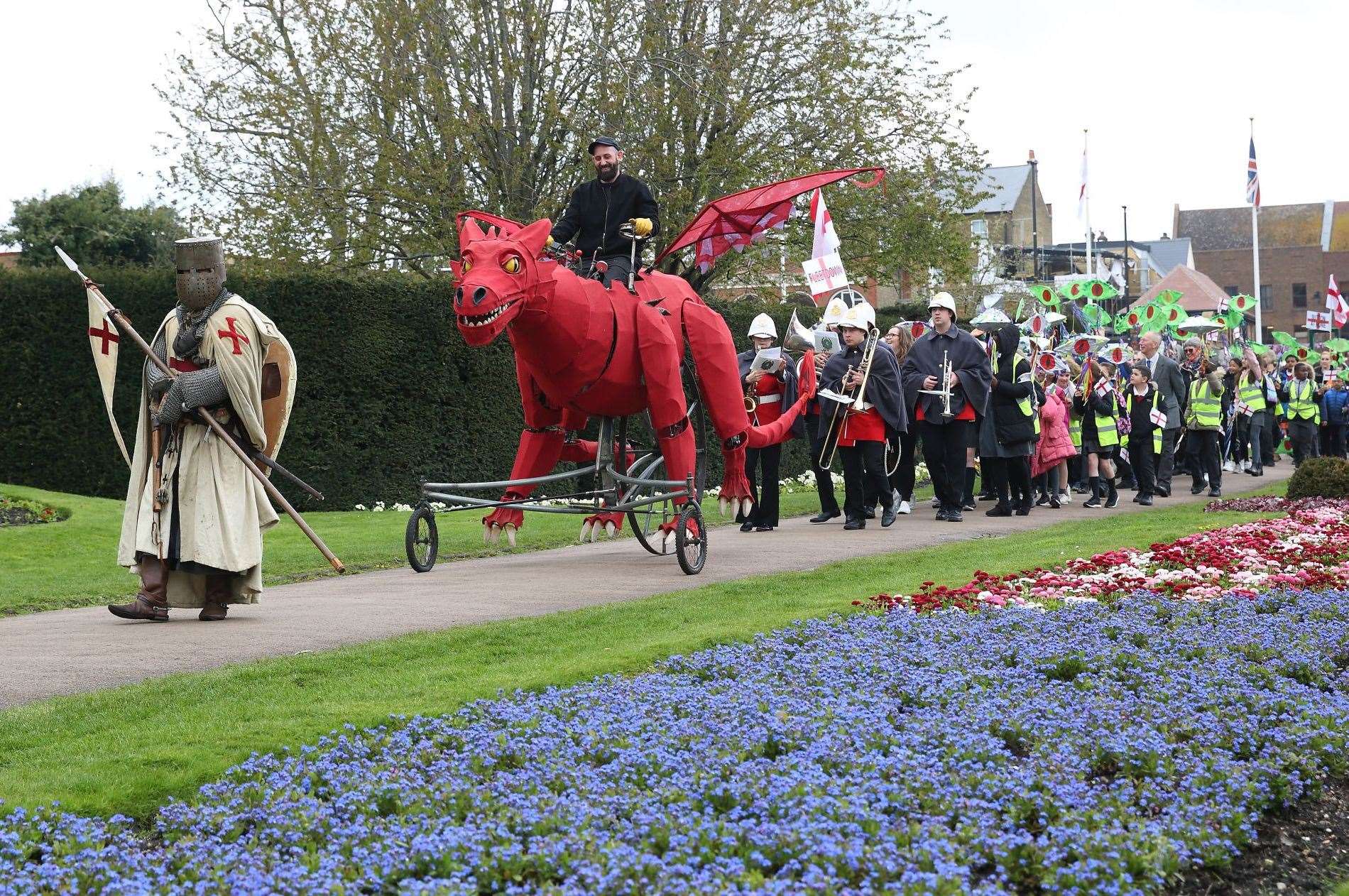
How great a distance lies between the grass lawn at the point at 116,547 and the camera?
1134 cm

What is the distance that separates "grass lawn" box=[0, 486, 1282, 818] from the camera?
5535mm

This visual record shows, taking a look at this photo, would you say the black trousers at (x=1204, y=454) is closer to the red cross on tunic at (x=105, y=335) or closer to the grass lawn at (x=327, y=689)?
the grass lawn at (x=327, y=689)

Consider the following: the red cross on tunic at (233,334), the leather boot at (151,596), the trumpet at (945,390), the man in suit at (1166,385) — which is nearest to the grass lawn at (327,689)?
the leather boot at (151,596)

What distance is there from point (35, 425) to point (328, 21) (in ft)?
30.2

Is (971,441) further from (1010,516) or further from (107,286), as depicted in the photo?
(107,286)

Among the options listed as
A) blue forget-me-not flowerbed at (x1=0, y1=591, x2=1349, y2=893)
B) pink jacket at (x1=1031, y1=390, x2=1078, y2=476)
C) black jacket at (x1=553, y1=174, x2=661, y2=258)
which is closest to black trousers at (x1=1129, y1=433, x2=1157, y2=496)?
pink jacket at (x1=1031, y1=390, x2=1078, y2=476)

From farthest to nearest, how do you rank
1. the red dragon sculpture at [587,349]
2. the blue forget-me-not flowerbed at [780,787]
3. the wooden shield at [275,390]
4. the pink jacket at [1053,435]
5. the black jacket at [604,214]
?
the pink jacket at [1053,435] → the black jacket at [604,214] → the red dragon sculpture at [587,349] → the wooden shield at [275,390] → the blue forget-me-not flowerbed at [780,787]

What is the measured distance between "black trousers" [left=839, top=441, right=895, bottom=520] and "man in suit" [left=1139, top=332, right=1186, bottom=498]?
532 centimetres

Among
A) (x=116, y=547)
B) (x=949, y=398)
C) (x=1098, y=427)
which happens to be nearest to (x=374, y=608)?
(x=116, y=547)

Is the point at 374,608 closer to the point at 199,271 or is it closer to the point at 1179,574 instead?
the point at 199,271

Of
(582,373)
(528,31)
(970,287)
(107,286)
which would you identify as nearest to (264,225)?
(528,31)

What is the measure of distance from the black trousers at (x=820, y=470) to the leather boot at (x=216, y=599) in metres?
8.86

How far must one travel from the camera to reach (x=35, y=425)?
61.5 ft

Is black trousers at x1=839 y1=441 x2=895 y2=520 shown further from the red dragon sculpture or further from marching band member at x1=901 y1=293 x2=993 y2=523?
the red dragon sculpture
